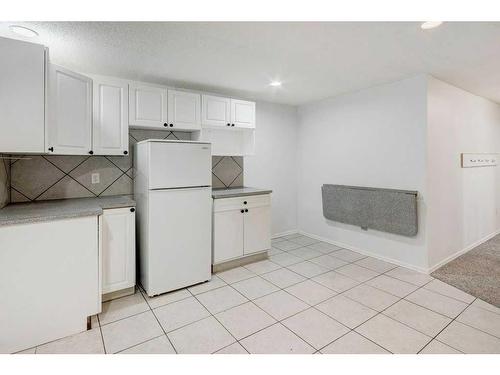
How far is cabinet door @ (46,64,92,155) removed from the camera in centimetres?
213

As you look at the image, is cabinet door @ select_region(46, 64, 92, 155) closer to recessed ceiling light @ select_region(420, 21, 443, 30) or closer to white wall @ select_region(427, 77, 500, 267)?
recessed ceiling light @ select_region(420, 21, 443, 30)

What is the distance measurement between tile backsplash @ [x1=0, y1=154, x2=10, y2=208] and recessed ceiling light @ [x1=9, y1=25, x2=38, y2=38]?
3.22 feet

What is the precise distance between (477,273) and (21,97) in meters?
4.58

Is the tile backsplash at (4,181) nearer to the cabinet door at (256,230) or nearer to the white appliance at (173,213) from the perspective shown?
the white appliance at (173,213)

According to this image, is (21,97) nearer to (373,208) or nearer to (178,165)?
(178,165)

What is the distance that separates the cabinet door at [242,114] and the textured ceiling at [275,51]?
11.2 inches

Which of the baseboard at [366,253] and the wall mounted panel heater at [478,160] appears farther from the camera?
the wall mounted panel heater at [478,160]

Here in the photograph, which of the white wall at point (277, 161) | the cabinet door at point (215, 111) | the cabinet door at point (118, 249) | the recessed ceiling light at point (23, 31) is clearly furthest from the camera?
the white wall at point (277, 161)

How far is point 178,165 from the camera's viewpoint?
2502mm

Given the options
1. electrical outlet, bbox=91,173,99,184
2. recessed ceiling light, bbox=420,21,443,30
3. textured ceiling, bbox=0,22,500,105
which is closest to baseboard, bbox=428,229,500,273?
textured ceiling, bbox=0,22,500,105

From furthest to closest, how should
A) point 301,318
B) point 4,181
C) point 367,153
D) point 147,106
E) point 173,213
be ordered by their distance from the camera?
point 367,153
point 147,106
point 173,213
point 4,181
point 301,318

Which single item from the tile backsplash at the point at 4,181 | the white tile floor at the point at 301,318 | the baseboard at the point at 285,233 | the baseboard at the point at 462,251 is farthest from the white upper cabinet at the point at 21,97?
the baseboard at the point at 462,251

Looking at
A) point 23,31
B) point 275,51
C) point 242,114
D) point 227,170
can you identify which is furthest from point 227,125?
point 23,31

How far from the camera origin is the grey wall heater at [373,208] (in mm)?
2939
